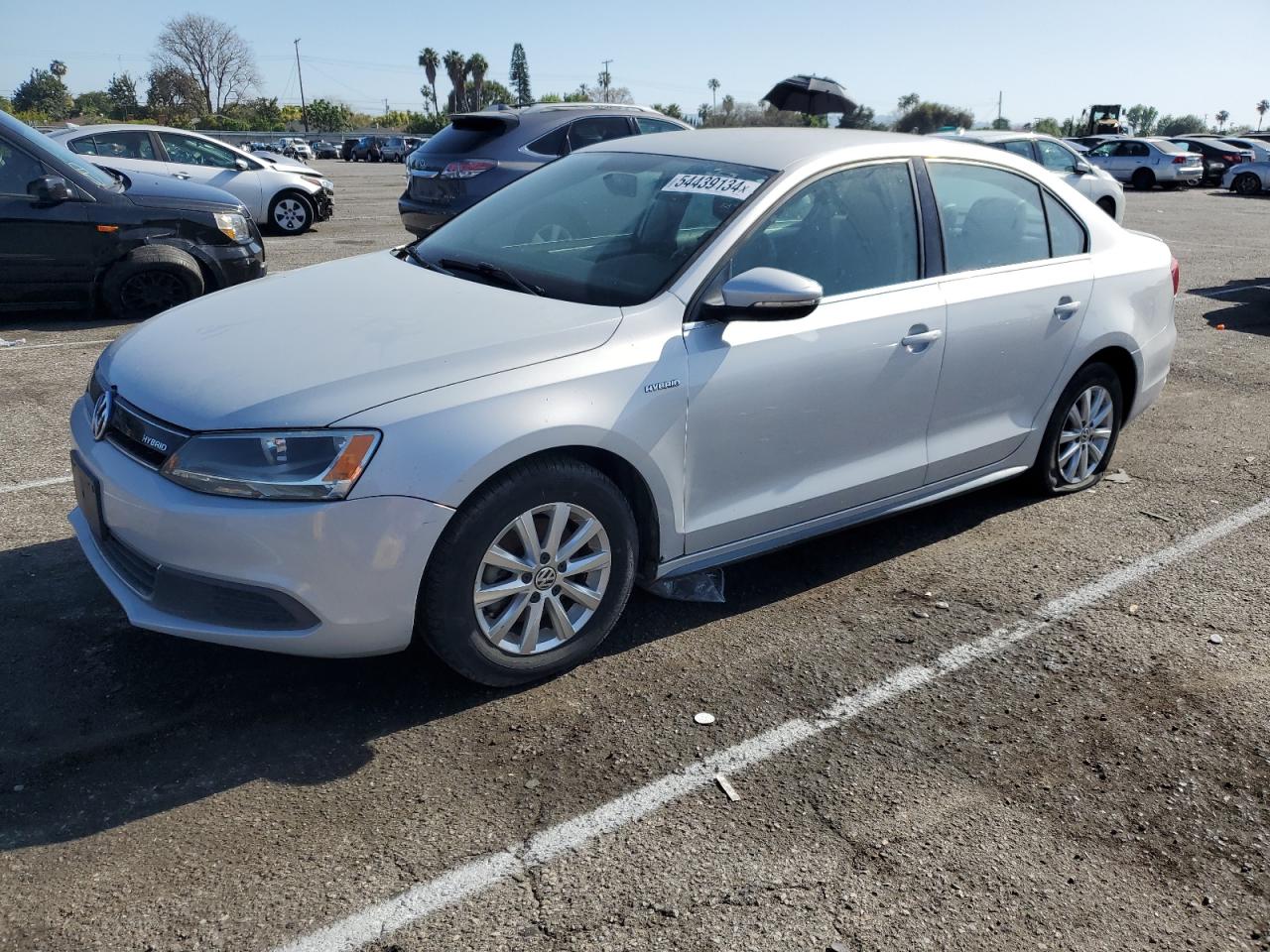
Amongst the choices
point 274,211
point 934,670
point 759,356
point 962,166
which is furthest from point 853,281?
point 274,211

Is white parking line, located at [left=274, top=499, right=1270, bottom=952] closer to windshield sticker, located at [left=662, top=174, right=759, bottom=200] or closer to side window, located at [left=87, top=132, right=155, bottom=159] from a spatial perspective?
windshield sticker, located at [left=662, top=174, right=759, bottom=200]

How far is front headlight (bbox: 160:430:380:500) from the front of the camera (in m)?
2.98

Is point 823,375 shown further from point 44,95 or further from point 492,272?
point 44,95

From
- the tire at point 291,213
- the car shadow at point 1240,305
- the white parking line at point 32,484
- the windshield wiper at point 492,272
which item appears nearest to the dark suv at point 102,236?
the white parking line at point 32,484

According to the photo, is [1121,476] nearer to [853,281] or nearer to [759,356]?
[853,281]

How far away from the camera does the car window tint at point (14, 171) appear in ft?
26.2

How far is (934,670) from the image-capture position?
3742 millimetres

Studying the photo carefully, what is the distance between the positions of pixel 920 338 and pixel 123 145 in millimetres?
12226

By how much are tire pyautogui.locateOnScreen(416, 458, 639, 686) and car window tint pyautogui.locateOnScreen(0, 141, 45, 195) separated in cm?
664

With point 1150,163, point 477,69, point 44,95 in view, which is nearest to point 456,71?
point 477,69

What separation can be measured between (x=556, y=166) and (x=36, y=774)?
317 centimetres

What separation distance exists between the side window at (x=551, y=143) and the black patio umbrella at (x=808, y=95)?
639 centimetres

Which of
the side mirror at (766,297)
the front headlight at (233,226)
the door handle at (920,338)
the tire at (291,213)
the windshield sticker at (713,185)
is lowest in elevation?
the tire at (291,213)

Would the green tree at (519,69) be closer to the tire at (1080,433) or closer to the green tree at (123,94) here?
the green tree at (123,94)
